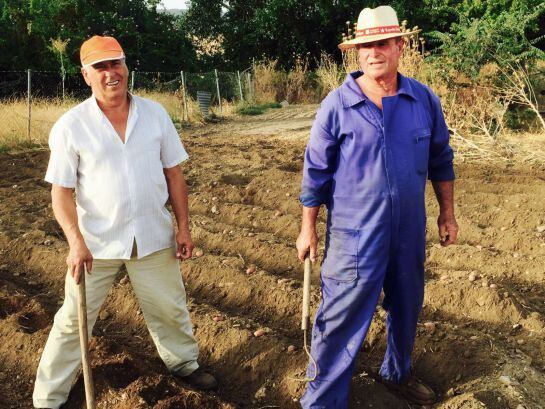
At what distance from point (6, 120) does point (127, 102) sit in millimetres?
9564

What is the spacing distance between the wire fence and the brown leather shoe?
1262cm

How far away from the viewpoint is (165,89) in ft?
57.1

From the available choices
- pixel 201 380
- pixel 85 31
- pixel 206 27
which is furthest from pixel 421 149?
pixel 206 27

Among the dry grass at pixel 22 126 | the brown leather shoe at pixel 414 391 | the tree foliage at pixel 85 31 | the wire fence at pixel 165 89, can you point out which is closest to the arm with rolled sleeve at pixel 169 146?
the brown leather shoe at pixel 414 391

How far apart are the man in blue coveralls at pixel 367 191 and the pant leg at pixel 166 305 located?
2.64 ft

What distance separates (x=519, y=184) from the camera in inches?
285

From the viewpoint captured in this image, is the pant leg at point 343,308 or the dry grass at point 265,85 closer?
the pant leg at point 343,308

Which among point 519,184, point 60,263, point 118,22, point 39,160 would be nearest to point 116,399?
point 60,263

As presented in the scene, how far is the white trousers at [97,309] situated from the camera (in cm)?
313

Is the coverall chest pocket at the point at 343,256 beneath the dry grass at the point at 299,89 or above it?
beneath

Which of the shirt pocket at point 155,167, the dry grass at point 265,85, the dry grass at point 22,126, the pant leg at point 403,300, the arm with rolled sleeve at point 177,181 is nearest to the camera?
the pant leg at point 403,300

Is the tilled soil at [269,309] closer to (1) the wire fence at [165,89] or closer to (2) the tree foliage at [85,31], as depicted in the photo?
(1) the wire fence at [165,89]

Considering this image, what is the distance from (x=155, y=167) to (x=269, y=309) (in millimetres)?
1754

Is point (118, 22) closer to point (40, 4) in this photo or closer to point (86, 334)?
point (40, 4)
